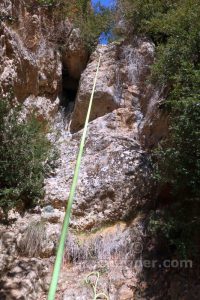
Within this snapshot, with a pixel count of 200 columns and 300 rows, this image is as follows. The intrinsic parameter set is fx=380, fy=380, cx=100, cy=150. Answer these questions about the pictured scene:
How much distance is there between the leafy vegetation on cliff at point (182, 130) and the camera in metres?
4.79

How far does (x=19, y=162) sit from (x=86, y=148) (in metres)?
1.62

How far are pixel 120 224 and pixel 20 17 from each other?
5.13 metres

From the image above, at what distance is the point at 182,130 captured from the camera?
501 cm

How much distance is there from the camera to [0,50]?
291 inches

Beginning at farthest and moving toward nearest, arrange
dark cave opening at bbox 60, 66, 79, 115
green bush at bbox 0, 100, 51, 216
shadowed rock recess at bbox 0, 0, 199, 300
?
dark cave opening at bbox 60, 66, 79, 115 → green bush at bbox 0, 100, 51, 216 → shadowed rock recess at bbox 0, 0, 199, 300

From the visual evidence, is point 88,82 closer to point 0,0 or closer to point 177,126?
point 0,0

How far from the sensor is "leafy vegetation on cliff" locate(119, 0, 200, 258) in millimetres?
4793

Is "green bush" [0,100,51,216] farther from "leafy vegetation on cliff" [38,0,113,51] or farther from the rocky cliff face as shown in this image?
"leafy vegetation on cliff" [38,0,113,51]

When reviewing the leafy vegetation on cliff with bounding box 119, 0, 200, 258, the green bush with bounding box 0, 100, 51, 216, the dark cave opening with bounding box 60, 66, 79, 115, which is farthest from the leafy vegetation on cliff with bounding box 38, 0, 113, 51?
the green bush with bounding box 0, 100, 51, 216

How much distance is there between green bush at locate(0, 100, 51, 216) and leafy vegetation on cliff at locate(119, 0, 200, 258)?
230 cm

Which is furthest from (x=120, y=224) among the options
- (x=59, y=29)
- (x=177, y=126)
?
(x=59, y=29)

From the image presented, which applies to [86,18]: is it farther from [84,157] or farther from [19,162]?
[19,162]

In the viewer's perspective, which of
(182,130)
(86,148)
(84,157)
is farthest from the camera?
(86,148)

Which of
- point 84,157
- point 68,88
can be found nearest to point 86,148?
point 84,157
